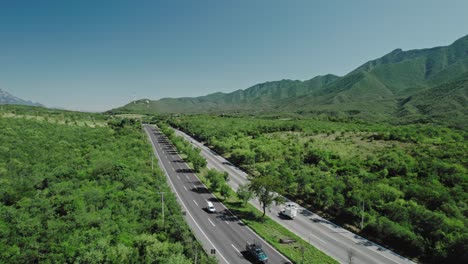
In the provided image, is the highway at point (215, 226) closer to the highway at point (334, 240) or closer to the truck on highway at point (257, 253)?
the truck on highway at point (257, 253)

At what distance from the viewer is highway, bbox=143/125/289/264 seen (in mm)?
36250

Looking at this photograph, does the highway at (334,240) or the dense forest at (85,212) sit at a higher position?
the dense forest at (85,212)

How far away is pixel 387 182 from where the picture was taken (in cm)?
6256

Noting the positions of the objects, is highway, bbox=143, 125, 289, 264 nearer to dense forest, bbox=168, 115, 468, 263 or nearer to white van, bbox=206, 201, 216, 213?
white van, bbox=206, 201, 216, 213

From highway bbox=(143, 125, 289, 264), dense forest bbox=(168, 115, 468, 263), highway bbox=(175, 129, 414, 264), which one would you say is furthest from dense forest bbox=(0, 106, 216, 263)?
dense forest bbox=(168, 115, 468, 263)

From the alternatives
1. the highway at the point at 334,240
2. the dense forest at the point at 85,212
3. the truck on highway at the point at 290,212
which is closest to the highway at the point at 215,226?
the dense forest at the point at 85,212

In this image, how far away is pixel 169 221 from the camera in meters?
39.7

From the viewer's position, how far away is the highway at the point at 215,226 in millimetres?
36250

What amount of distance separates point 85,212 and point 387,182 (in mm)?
69039

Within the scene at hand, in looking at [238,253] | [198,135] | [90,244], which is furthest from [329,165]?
[198,135]

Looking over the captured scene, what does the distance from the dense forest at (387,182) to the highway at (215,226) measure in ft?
43.5

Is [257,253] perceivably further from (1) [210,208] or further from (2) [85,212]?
(2) [85,212]

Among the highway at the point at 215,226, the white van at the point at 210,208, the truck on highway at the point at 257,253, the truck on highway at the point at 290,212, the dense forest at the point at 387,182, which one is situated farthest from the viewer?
the white van at the point at 210,208

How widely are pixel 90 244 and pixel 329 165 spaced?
241 feet
